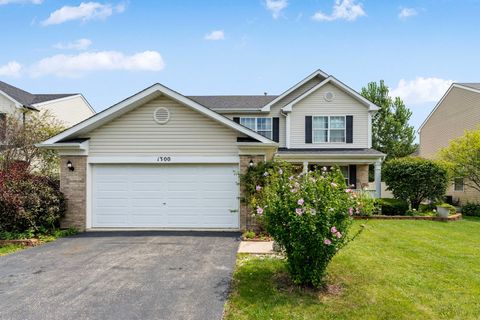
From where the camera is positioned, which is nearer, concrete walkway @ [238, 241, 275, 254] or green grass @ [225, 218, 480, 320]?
green grass @ [225, 218, 480, 320]

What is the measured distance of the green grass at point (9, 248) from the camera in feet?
26.3

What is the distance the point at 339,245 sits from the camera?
16.5 ft

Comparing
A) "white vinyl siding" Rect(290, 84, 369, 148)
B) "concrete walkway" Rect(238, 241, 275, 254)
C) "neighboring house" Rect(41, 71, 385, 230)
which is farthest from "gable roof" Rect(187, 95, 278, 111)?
"concrete walkway" Rect(238, 241, 275, 254)

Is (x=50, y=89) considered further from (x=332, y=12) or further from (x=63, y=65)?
(x=332, y=12)

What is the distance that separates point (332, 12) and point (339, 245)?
9761 millimetres

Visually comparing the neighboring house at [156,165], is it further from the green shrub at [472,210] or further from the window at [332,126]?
the green shrub at [472,210]

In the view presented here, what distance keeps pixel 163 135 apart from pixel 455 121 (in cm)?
2020

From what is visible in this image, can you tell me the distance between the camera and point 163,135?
10508 millimetres

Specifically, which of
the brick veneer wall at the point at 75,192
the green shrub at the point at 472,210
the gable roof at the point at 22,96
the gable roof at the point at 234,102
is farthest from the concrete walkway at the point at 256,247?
the gable roof at the point at 22,96

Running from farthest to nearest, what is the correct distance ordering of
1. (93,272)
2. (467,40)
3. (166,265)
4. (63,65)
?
(63,65)
(467,40)
(166,265)
(93,272)

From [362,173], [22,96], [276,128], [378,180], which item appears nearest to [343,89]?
[276,128]

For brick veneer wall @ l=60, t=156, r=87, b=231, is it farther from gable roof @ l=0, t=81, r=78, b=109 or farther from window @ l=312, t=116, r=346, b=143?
window @ l=312, t=116, r=346, b=143

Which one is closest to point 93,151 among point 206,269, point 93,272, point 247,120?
point 93,272

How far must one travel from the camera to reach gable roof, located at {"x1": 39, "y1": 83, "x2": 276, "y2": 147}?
10.0m
